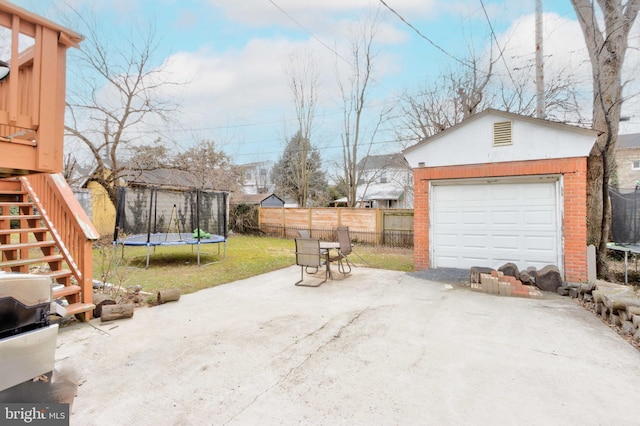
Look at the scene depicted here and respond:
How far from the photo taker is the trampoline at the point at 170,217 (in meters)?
7.60

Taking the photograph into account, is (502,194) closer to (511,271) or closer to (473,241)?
(473,241)

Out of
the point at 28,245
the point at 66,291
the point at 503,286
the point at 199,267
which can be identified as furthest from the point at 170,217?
the point at 503,286

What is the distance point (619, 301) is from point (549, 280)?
1.57 m

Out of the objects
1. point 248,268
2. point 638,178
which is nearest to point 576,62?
point 248,268

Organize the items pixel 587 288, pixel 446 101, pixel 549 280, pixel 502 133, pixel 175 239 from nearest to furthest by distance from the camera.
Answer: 1. pixel 587 288
2. pixel 549 280
3. pixel 502 133
4. pixel 175 239
5. pixel 446 101

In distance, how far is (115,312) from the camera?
387 centimetres

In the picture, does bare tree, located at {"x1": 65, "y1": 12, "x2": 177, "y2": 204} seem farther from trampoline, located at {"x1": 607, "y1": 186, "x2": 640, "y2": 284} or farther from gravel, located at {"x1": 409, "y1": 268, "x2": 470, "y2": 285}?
trampoline, located at {"x1": 607, "y1": 186, "x2": 640, "y2": 284}

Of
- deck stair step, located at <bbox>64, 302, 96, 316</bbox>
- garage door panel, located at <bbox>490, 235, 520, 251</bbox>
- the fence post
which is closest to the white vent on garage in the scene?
garage door panel, located at <bbox>490, 235, 520, 251</bbox>

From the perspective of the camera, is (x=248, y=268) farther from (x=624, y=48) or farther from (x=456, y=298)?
(x=624, y=48)

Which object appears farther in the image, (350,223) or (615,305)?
(350,223)

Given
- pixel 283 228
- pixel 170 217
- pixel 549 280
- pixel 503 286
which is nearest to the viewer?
pixel 503 286

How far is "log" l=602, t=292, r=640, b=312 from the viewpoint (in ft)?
12.3

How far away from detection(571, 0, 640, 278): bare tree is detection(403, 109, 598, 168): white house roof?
33.7 inches

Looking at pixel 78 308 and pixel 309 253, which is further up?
Result: pixel 309 253
